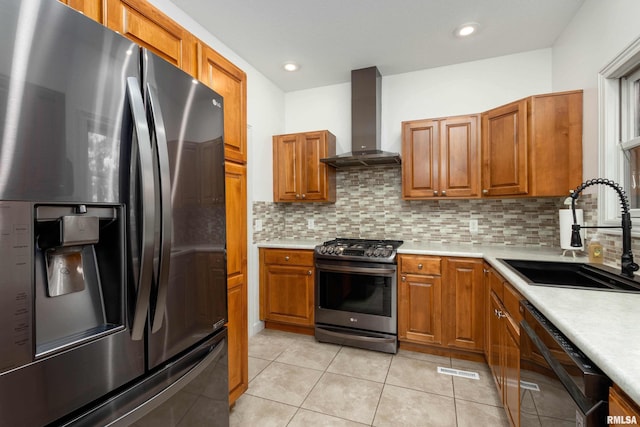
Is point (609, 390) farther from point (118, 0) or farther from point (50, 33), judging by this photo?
point (118, 0)

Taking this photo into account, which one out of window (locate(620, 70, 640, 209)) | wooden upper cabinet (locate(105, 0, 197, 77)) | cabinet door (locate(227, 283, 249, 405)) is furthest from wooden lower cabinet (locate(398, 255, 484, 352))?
wooden upper cabinet (locate(105, 0, 197, 77))

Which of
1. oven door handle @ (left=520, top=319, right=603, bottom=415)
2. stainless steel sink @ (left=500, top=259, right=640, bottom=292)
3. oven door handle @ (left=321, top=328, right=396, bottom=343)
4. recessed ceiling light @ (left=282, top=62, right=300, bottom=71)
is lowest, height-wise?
oven door handle @ (left=321, top=328, right=396, bottom=343)

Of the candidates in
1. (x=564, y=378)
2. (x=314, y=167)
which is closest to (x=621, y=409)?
(x=564, y=378)

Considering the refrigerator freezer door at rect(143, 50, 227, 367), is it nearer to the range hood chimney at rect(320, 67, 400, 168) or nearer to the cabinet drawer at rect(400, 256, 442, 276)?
the cabinet drawer at rect(400, 256, 442, 276)

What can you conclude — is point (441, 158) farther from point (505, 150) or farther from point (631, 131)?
point (631, 131)

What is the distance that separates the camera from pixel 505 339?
1.70 m

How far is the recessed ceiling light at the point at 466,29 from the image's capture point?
94.7 inches

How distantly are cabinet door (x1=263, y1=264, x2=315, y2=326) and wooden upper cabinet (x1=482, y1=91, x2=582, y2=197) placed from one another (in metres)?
2.00

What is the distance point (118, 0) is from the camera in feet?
3.84

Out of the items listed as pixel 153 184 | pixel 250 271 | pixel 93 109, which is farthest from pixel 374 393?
pixel 93 109

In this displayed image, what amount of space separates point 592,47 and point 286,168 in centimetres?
270

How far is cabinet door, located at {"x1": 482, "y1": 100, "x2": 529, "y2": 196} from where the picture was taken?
2.39 metres

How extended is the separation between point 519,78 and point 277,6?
2.35 meters

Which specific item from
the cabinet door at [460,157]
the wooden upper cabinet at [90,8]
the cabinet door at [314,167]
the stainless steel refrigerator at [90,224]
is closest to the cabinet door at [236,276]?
the stainless steel refrigerator at [90,224]
